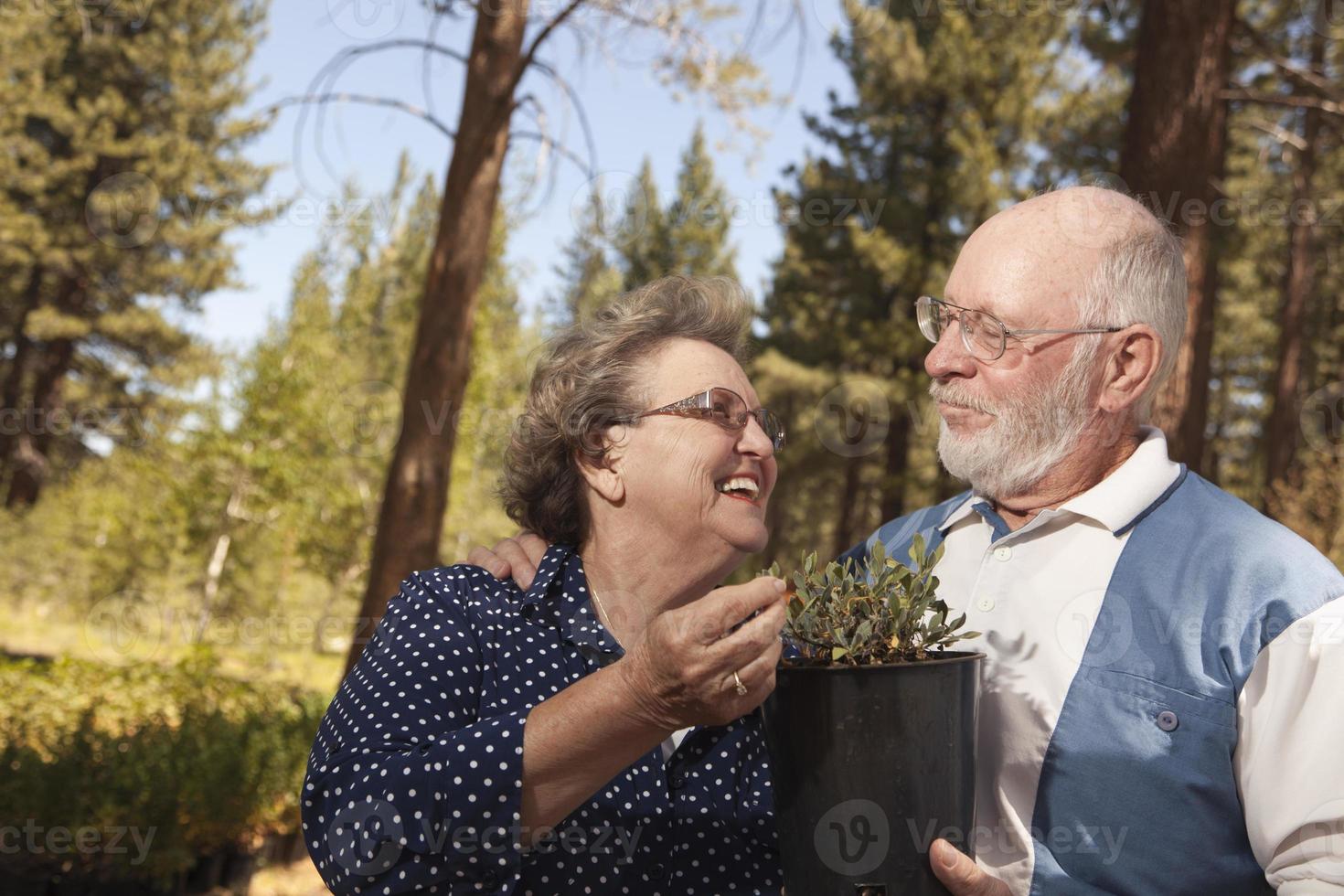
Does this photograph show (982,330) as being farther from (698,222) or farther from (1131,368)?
(698,222)

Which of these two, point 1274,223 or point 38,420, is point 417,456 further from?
point 38,420

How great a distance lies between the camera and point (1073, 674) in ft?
6.59

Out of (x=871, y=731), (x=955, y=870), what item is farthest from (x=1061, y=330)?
(x=955, y=870)

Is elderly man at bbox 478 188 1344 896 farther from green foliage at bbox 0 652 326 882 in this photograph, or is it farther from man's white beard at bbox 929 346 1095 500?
green foliage at bbox 0 652 326 882

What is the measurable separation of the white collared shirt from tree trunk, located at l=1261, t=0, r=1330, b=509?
15601mm

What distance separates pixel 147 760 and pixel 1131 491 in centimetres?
544

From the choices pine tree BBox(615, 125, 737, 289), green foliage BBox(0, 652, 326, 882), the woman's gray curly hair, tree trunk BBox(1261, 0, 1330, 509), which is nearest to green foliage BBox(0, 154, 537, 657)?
pine tree BBox(615, 125, 737, 289)

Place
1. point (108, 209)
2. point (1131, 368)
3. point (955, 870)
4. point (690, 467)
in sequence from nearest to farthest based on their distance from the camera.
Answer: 1. point (955, 870)
2. point (1131, 368)
3. point (690, 467)
4. point (108, 209)

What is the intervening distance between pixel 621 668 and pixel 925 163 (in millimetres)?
19210

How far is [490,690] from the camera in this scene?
1.98 meters

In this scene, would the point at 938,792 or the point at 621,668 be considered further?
the point at 938,792

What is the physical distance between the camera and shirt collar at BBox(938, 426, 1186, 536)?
210 cm

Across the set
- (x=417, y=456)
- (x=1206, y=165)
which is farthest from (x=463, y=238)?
(x=1206, y=165)

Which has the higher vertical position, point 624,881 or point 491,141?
point 491,141
